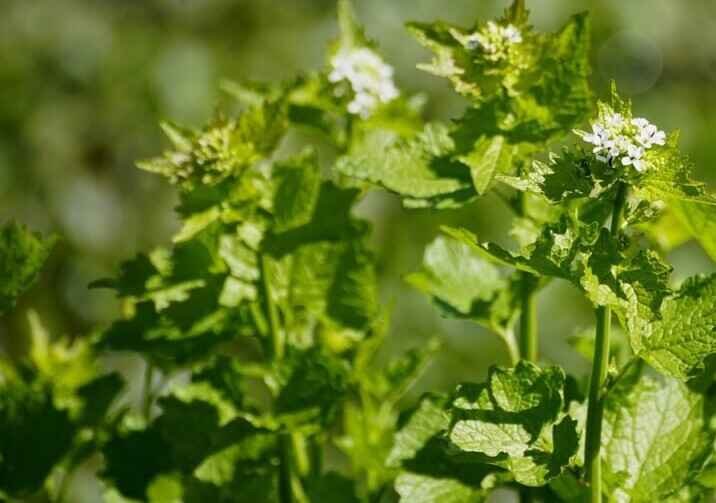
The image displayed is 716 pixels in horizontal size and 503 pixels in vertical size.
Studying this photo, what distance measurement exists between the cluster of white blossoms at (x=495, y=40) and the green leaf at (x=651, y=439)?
0.30 m

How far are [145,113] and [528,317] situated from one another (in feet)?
6.58

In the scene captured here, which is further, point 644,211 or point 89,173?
point 89,173

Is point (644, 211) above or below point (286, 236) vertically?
above

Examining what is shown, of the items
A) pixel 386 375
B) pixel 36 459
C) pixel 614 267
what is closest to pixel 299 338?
pixel 386 375

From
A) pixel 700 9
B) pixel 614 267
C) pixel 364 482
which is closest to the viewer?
pixel 614 267

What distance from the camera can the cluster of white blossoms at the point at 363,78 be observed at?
3.73ft

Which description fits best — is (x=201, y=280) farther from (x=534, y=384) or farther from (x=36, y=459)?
(x=534, y=384)

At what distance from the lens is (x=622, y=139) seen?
0.82m

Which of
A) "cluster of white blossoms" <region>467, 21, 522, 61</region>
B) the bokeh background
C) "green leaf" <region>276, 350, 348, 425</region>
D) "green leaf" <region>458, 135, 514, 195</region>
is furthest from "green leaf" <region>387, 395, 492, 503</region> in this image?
the bokeh background

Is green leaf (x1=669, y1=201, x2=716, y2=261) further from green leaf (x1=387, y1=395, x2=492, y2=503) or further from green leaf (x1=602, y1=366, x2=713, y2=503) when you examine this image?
green leaf (x1=387, y1=395, x2=492, y2=503)

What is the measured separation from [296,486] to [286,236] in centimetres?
23

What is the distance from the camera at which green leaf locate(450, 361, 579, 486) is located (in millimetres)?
841

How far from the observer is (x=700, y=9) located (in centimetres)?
325

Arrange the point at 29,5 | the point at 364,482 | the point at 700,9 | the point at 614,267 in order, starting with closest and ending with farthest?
1. the point at 614,267
2. the point at 364,482
3. the point at 29,5
4. the point at 700,9
